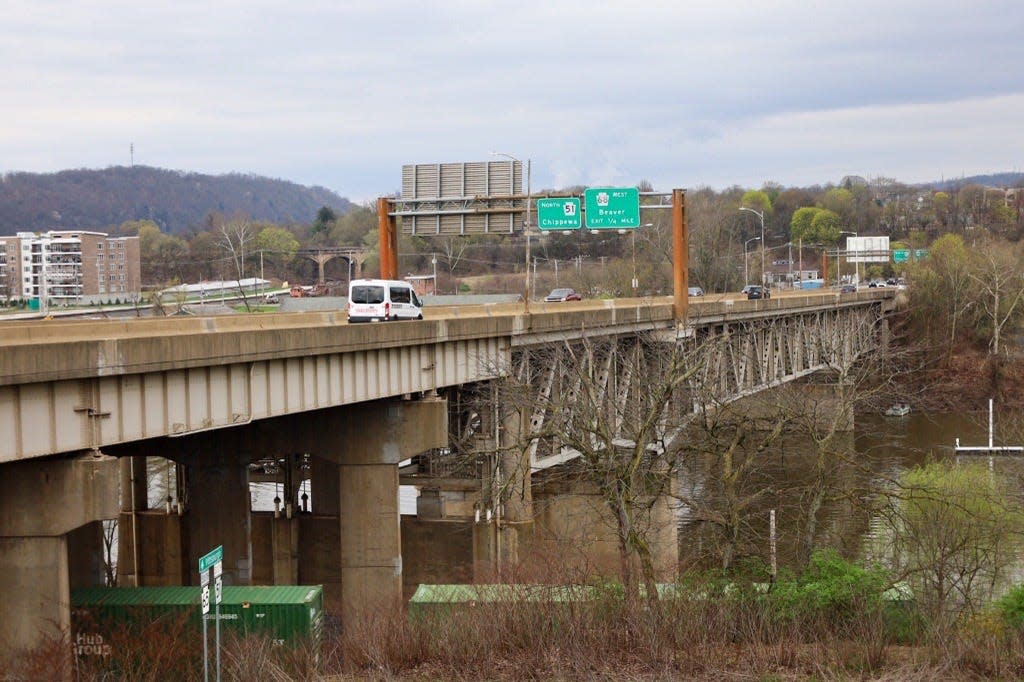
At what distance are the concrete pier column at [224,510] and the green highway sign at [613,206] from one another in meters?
16.5

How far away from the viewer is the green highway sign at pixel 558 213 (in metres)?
43.9

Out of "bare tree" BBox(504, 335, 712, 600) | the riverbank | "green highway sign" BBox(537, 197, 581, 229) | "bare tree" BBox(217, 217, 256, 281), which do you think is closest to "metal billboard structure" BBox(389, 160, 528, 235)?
"green highway sign" BBox(537, 197, 581, 229)

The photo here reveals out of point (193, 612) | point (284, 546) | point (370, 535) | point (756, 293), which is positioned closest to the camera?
point (193, 612)

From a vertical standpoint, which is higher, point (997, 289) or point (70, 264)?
point (70, 264)

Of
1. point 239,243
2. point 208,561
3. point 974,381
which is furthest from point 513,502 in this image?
point 239,243

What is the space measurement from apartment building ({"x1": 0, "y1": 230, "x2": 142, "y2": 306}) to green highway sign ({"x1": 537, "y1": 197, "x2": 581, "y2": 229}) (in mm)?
94611

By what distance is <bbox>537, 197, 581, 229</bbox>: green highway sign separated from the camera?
144ft

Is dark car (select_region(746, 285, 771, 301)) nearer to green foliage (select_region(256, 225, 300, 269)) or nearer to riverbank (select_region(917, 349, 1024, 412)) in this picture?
riverbank (select_region(917, 349, 1024, 412))

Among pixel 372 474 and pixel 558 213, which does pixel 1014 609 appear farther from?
pixel 558 213

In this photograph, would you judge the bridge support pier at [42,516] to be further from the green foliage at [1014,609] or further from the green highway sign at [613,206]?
the green highway sign at [613,206]

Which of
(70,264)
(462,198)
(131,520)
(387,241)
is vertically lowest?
(131,520)

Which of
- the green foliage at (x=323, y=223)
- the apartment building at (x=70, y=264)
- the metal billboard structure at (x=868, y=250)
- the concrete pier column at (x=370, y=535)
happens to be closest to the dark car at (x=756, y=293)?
the concrete pier column at (x=370, y=535)

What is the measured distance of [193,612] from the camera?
24500 millimetres

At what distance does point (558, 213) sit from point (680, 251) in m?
4.48
